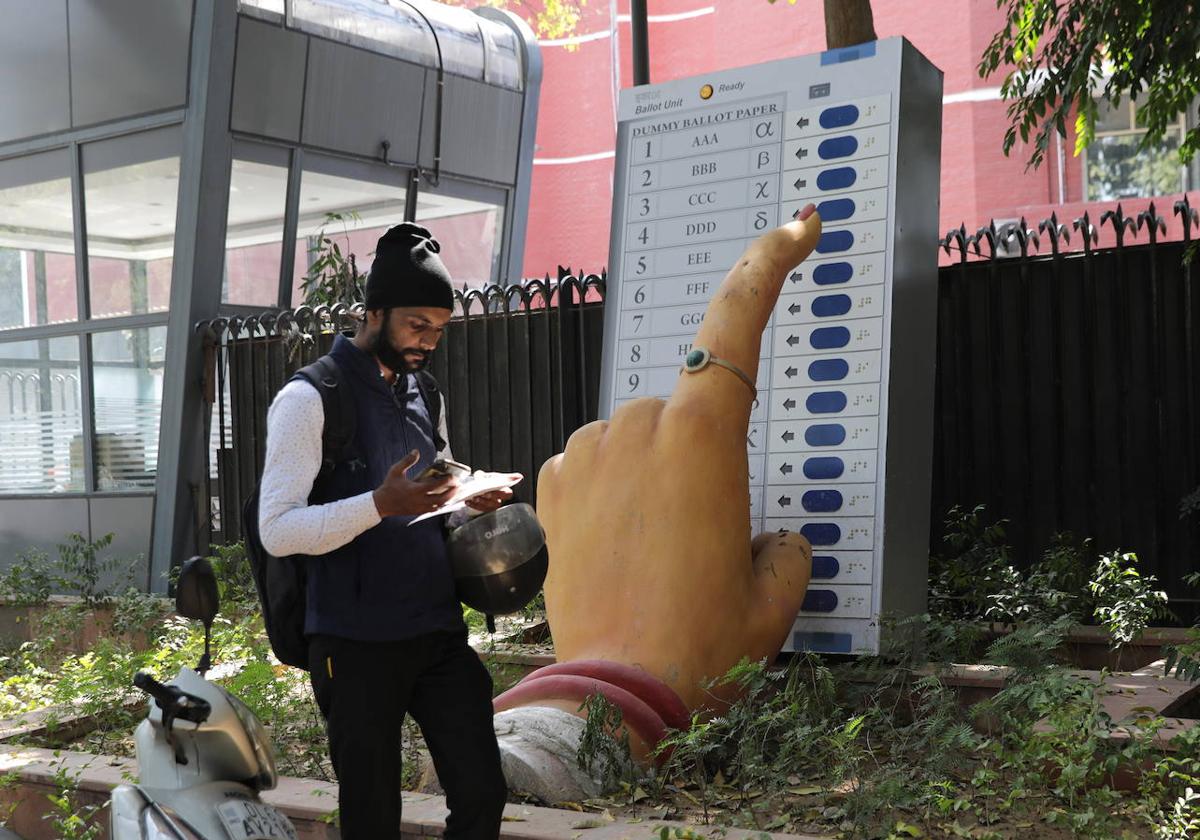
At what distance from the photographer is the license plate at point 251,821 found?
318 cm

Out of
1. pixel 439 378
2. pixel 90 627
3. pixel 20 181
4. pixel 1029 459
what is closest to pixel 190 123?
pixel 20 181

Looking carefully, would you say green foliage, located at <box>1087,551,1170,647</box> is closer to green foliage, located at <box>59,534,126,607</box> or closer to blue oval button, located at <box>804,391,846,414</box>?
blue oval button, located at <box>804,391,846,414</box>

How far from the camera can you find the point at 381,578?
138 inches

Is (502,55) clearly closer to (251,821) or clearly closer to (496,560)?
(496,560)

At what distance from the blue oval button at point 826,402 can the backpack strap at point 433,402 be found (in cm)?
272

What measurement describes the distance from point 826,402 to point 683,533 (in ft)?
A: 3.99

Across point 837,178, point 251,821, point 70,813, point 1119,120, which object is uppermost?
point 1119,120

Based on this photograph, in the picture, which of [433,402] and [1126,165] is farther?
[1126,165]

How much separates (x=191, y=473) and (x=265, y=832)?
8.70 meters

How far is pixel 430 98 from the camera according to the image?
13742 mm

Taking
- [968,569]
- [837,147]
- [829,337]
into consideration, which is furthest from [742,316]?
[968,569]

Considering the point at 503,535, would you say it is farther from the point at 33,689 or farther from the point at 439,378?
the point at 439,378

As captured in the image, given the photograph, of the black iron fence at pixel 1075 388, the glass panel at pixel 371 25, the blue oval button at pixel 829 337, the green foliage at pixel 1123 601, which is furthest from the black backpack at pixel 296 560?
the glass panel at pixel 371 25

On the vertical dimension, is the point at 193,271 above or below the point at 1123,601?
above
